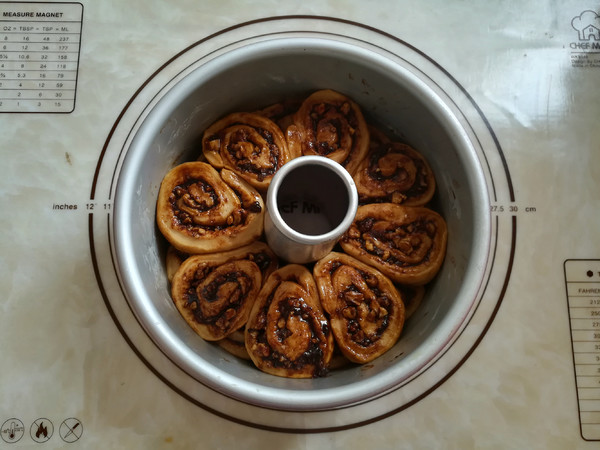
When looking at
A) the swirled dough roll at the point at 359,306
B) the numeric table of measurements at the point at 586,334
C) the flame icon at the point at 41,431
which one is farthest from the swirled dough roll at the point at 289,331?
the numeric table of measurements at the point at 586,334

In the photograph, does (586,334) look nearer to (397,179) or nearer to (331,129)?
(397,179)

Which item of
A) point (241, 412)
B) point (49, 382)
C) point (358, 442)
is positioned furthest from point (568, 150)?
point (49, 382)

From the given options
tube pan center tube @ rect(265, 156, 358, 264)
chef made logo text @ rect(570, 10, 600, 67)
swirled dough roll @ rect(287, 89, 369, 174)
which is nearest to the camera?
tube pan center tube @ rect(265, 156, 358, 264)

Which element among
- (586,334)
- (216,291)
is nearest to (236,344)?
(216,291)

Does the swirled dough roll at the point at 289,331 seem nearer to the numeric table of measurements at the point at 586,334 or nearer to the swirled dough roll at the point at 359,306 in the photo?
the swirled dough roll at the point at 359,306

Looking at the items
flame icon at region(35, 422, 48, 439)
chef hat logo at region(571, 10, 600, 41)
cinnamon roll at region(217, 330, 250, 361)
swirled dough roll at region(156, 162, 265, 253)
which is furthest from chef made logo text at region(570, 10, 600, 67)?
flame icon at region(35, 422, 48, 439)

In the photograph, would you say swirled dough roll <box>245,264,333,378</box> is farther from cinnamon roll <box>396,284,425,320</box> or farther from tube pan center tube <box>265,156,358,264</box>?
cinnamon roll <box>396,284,425,320</box>
